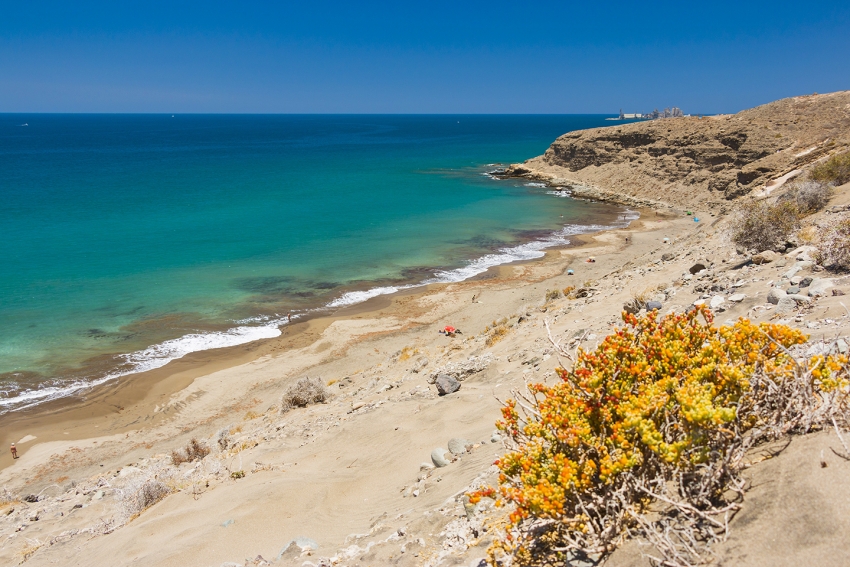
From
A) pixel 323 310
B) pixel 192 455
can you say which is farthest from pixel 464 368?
pixel 323 310

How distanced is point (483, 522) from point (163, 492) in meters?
5.98

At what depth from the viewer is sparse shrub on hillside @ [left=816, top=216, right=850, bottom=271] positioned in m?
8.12

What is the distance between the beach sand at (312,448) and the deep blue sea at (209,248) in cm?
286

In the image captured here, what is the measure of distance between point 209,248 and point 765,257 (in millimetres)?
28741

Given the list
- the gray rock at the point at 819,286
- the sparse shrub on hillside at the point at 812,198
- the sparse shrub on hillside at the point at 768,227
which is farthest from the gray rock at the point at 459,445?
the sparse shrub on hillside at the point at 812,198

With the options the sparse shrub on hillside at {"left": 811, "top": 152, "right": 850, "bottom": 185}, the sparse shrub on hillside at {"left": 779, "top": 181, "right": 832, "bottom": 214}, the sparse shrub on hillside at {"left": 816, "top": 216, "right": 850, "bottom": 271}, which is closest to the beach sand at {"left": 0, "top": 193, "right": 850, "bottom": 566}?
the sparse shrub on hillside at {"left": 816, "top": 216, "right": 850, "bottom": 271}

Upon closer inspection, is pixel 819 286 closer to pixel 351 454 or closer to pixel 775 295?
pixel 775 295

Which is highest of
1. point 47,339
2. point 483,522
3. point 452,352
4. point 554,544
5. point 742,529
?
point 742,529

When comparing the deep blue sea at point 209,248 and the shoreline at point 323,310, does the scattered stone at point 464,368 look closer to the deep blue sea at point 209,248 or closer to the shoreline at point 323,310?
the shoreline at point 323,310

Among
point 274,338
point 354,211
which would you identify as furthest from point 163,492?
point 354,211

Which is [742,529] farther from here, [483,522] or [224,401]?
[224,401]

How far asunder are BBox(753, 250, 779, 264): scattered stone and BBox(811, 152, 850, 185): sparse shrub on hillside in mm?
9374

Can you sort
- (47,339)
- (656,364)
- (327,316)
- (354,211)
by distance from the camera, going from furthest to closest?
(354,211) → (327,316) → (47,339) → (656,364)

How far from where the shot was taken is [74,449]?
13672 millimetres
